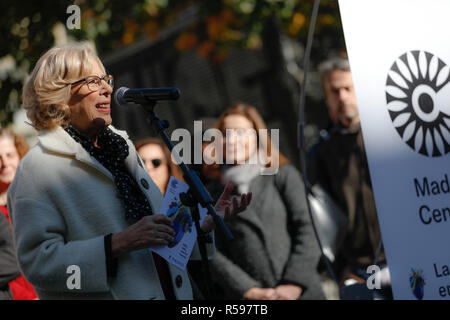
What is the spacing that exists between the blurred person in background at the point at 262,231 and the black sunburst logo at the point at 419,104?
1.34 m

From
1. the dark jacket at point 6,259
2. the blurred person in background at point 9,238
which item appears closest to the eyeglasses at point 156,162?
the blurred person in background at point 9,238

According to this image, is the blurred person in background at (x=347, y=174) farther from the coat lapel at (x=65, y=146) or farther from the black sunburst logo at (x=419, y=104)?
the coat lapel at (x=65, y=146)

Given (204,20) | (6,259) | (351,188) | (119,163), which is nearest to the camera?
(119,163)

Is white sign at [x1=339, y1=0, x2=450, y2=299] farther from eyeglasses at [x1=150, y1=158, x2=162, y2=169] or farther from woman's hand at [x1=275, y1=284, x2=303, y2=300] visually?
eyeglasses at [x1=150, y1=158, x2=162, y2=169]

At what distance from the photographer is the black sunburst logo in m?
1.77

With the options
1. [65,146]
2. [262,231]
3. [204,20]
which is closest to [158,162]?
[262,231]

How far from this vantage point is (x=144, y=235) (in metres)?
1.69

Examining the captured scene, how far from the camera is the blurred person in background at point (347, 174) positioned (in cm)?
279

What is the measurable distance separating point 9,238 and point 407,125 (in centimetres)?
185

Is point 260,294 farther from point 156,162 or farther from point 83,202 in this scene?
point 83,202

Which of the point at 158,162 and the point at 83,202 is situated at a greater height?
the point at 158,162
